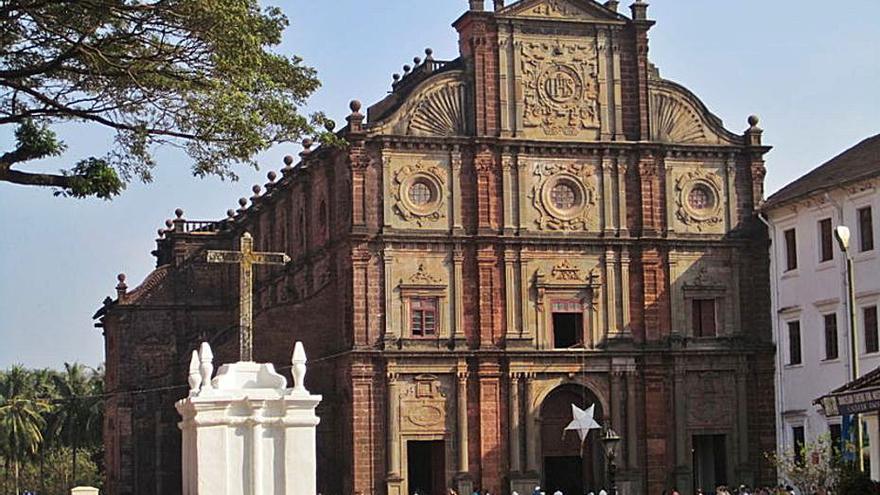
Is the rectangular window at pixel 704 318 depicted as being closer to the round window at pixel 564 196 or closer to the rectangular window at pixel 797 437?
the rectangular window at pixel 797 437

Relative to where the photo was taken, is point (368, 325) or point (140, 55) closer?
point (140, 55)

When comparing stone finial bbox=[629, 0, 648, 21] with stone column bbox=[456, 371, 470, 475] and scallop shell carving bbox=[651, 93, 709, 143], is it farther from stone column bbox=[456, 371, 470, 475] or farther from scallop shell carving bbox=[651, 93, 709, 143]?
stone column bbox=[456, 371, 470, 475]

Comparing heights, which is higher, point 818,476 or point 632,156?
point 632,156

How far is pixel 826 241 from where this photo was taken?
49.8 metres

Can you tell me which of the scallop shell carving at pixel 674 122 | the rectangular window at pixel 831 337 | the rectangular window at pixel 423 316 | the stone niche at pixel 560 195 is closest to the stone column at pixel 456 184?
the stone niche at pixel 560 195

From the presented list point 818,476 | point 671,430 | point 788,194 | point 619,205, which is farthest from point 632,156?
point 818,476

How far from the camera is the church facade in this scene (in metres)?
51.1

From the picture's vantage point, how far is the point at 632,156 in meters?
54.0

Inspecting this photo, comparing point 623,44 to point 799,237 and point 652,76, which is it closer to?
point 652,76

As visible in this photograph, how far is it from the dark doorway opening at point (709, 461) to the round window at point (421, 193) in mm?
11912

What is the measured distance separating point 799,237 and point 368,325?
13639mm

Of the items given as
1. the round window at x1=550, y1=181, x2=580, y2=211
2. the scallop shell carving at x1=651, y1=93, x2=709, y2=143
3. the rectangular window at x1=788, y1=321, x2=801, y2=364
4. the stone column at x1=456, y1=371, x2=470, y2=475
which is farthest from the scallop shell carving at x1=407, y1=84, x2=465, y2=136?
the rectangular window at x1=788, y1=321, x2=801, y2=364

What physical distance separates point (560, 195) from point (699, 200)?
4846 mm

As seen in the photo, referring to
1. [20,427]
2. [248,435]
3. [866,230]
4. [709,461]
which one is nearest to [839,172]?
[866,230]
